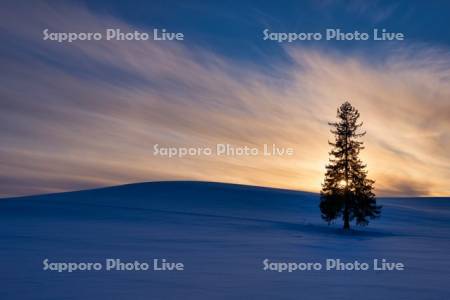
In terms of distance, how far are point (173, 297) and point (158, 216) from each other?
29.0 metres

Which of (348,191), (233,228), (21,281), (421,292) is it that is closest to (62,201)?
(233,228)

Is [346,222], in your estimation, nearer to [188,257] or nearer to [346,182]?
[346,182]

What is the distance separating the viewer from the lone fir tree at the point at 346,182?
3769 cm

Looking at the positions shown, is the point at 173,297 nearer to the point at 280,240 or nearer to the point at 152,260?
the point at 152,260

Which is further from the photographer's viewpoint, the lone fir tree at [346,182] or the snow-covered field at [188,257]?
the lone fir tree at [346,182]

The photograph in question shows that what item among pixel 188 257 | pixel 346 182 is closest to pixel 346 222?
pixel 346 182

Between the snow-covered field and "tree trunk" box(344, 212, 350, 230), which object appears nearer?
the snow-covered field

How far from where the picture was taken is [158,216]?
127ft

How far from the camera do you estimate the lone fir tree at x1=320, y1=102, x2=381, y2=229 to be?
124ft

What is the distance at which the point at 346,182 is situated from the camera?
38.3 m

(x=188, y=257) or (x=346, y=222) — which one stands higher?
(x=346, y=222)

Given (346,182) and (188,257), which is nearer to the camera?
(188,257)

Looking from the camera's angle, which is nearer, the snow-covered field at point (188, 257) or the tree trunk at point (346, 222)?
the snow-covered field at point (188, 257)

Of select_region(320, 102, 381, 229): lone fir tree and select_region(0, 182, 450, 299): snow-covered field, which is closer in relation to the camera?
select_region(0, 182, 450, 299): snow-covered field
